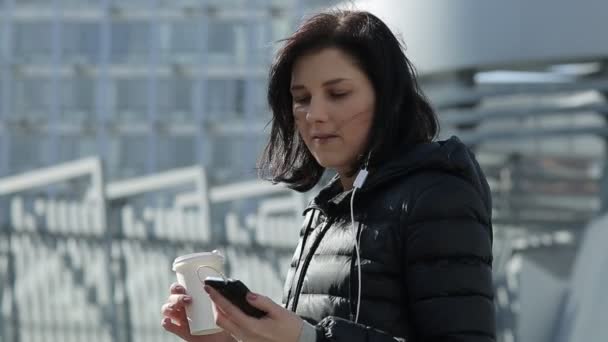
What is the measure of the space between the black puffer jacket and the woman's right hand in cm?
18

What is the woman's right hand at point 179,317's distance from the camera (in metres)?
3.06

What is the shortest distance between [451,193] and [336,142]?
0.88 feet

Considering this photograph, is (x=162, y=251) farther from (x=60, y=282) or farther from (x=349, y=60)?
(x=349, y=60)

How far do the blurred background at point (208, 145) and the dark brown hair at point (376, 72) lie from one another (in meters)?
0.55

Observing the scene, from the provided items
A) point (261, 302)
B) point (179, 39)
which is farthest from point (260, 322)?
point (179, 39)

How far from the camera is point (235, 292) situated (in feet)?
8.98

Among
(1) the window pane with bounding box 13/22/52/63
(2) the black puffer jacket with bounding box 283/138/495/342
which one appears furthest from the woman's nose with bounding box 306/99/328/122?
(1) the window pane with bounding box 13/22/52/63

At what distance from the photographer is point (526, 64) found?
18719 mm

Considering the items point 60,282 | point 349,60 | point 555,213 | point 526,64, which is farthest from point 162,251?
point 555,213

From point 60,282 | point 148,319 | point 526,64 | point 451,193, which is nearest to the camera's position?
point 451,193

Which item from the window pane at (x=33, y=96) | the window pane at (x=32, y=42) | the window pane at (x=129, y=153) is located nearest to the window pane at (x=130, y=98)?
the window pane at (x=129, y=153)

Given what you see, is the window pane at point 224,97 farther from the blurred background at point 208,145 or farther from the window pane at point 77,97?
the window pane at point 77,97

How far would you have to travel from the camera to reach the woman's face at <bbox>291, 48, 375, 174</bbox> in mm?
3025

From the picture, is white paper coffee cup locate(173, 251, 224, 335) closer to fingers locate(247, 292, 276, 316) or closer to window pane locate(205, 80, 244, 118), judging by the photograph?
fingers locate(247, 292, 276, 316)
